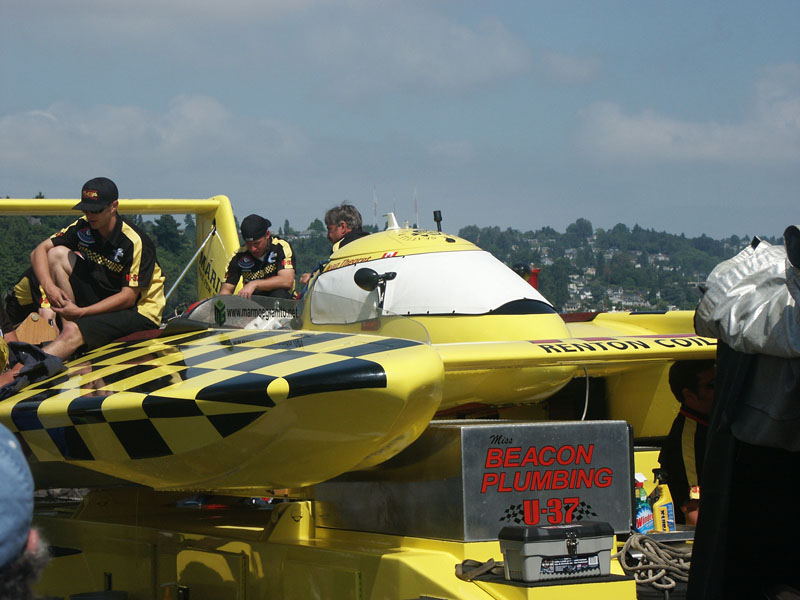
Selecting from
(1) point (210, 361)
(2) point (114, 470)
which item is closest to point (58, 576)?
(2) point (114, 470)

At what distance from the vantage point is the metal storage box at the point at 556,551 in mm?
3410

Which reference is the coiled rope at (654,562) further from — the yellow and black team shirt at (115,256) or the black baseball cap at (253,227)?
the black baseball cap at (253,227)

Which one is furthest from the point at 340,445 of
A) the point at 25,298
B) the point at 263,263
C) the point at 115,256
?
the point at 25,298

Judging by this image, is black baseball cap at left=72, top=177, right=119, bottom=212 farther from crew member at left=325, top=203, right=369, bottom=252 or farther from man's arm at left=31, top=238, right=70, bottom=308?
crew member at left=325, top=203, right=369, bottom=252

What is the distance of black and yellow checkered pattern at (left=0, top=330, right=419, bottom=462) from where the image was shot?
141 inches

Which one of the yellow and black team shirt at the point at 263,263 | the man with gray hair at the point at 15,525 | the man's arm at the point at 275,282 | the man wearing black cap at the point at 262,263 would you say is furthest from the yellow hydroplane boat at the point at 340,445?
the yellow and black team shirt at the point at 263,263

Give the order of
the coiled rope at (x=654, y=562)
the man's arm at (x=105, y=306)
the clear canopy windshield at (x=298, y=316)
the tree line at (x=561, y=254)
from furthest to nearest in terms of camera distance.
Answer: the tree line at (x=561, y=254) → the man's arm at (x=105, y=306) → the clear canopy windshield at (x=298, y=316) → the coiled rope at (x=654, y=562)

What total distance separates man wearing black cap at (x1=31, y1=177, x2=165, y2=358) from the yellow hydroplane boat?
34 cm

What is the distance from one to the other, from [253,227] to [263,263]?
37 centimetres

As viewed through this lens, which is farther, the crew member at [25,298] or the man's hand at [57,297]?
the crew member at [25,298]

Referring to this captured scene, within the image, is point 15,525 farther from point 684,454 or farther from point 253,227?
point 253,227

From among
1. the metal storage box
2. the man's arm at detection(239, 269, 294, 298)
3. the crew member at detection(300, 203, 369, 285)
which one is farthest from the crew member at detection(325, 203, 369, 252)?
the metal storage box

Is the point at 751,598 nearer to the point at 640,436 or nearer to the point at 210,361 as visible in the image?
the point at 210,361

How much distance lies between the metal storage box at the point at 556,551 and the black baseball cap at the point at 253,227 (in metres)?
5.71
